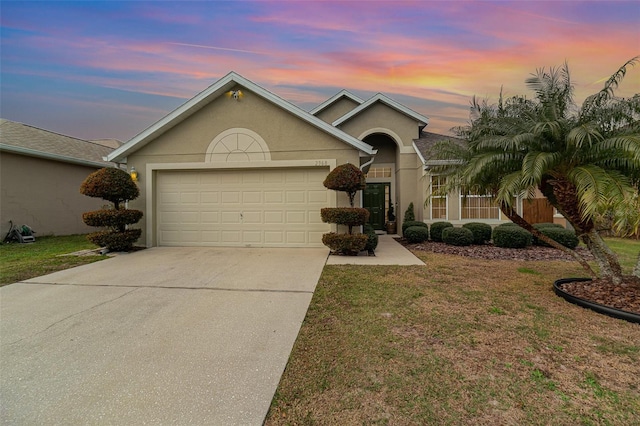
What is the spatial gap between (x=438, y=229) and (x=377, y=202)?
4565 millimetres

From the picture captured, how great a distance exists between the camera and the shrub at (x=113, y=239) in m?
8.34

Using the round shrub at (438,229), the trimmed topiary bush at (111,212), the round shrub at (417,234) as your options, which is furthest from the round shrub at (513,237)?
the trimmed topiary bush at (111,212)

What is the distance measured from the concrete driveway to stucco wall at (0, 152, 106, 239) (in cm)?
847

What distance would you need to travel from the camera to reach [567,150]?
447 centimetres

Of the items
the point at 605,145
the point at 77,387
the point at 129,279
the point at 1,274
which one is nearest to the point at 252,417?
the point at 77,387

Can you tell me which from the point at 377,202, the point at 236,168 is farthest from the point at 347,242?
the point at 377,202

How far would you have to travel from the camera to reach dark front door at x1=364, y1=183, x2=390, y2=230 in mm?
15125

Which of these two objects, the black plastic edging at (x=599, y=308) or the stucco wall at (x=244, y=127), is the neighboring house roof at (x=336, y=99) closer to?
the stucco wall at (x=244, y=127)

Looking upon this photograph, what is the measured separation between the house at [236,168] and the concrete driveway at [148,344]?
3282 mm

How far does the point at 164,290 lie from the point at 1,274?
4329 mm

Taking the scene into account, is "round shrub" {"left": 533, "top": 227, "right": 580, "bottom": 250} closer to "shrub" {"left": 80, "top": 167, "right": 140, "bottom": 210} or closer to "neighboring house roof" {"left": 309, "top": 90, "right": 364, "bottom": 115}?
"neighboring house roof" {"left": 309, "top": 90, "right": 364, "bottom": 115}

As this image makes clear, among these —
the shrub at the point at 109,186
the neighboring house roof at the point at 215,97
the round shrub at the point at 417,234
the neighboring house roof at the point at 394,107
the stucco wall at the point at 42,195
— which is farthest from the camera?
the neighboring house roof at the point at 394,107

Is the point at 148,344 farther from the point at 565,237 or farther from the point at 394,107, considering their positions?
the point at 394,107

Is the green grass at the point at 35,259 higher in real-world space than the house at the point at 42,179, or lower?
lower
